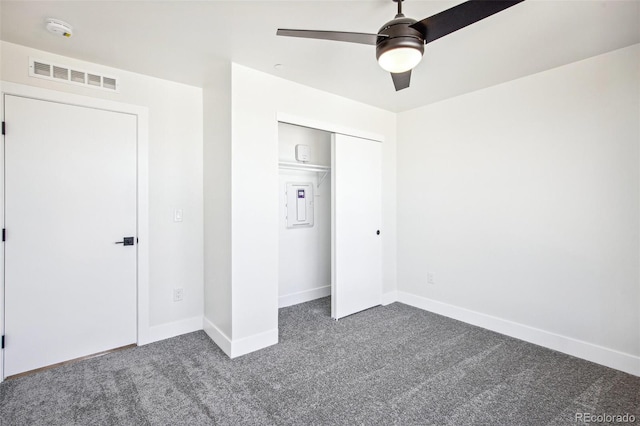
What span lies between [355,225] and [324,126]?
1208 mm

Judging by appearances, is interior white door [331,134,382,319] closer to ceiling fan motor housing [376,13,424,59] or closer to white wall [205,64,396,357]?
white wall [205,64,396,357]

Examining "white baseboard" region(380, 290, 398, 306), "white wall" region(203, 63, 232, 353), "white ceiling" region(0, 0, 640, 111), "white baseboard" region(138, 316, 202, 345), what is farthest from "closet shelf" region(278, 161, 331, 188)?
"white baseboard" region(138, 316, 202, 345)

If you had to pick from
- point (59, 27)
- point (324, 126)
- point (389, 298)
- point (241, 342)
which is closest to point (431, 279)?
point (389, 298)

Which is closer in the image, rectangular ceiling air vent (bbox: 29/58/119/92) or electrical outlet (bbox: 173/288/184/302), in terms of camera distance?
rectangular ceiling air vent (bbox: 29/58/119/92)

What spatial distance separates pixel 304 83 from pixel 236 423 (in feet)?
9.50

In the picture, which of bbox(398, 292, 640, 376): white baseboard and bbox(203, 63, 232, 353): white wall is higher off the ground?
bbox(203, 63, 232, 353): white wall

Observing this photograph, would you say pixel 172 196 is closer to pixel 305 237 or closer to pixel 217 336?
pixel 217 336

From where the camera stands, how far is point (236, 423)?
1.91m

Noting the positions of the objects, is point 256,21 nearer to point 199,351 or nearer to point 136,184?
point 136,184

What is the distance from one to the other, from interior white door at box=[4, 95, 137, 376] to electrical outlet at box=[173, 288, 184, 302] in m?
0.35

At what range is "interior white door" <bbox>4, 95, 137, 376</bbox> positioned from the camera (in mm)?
2430

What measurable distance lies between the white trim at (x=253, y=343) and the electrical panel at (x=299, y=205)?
4.82 ft

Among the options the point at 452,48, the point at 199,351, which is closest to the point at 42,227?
the point at 199,351

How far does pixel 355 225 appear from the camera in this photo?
3.77 metres
